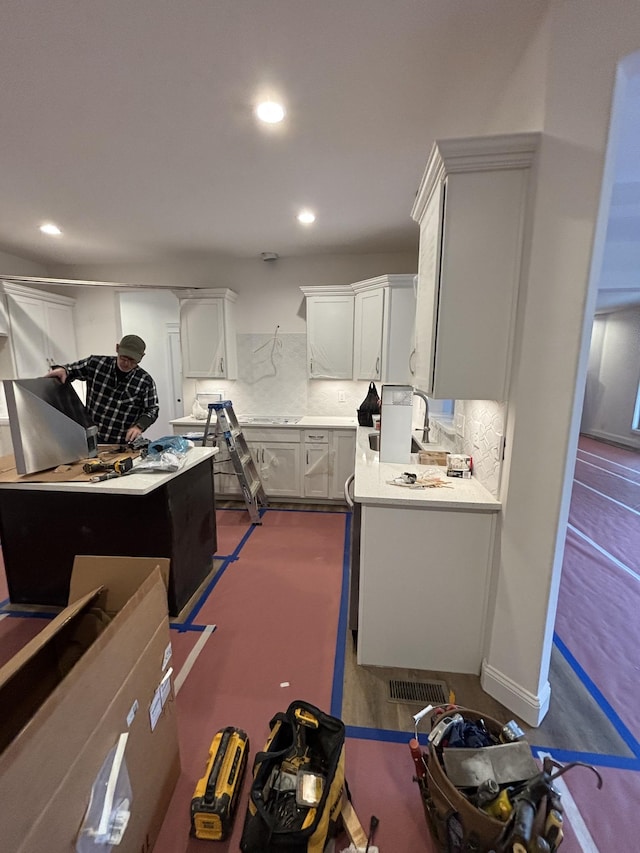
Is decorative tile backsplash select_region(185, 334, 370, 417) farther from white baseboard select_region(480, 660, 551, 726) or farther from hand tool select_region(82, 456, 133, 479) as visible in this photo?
white baseboard select_region(480, 660, 551, 726)

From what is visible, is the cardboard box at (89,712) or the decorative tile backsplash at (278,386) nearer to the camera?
the cardboard box at (89,712)

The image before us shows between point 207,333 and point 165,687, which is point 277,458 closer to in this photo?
point 207,333

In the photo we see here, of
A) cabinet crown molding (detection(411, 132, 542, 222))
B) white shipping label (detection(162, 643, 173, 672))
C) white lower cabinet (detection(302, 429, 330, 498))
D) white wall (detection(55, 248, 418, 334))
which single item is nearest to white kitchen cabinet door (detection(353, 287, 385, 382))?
white wall (detection(55, 248, 418, 334))

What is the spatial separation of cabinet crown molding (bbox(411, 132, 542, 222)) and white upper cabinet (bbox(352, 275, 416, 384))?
1979 millimetres

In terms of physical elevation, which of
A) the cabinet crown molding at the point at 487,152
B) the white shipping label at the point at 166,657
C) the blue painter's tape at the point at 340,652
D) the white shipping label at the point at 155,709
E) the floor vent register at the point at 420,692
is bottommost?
the floor vent register at the point at 420,692

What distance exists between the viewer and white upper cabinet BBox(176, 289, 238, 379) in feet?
13.2

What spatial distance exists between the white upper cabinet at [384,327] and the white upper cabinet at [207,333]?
1479 millimetres

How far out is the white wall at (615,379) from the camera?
6.70 meters

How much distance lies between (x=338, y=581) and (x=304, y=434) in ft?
5.47

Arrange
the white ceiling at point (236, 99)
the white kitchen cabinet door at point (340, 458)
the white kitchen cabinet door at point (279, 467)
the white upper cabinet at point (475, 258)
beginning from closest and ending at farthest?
the white ceiling at point (236, 99) → the white upper cabinet at point (475, 258) → the white kitchen cabinet door at point (340, 458) → the white kitchen cabinet door at point (279, 467)

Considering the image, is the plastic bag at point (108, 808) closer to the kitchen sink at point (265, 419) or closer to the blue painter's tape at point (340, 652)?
the blue painter's tape at point (340, 652)

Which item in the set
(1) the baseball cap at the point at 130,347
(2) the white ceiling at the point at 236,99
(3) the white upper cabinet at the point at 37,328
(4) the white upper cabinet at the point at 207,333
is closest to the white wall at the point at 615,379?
(2) the white ceiling at the point at 236,99

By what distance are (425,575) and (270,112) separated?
251 centimetres

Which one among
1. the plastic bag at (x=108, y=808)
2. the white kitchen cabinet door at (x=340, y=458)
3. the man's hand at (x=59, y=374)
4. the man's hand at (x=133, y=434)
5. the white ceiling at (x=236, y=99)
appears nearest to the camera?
the plastic bag at (x=108, y=808)
